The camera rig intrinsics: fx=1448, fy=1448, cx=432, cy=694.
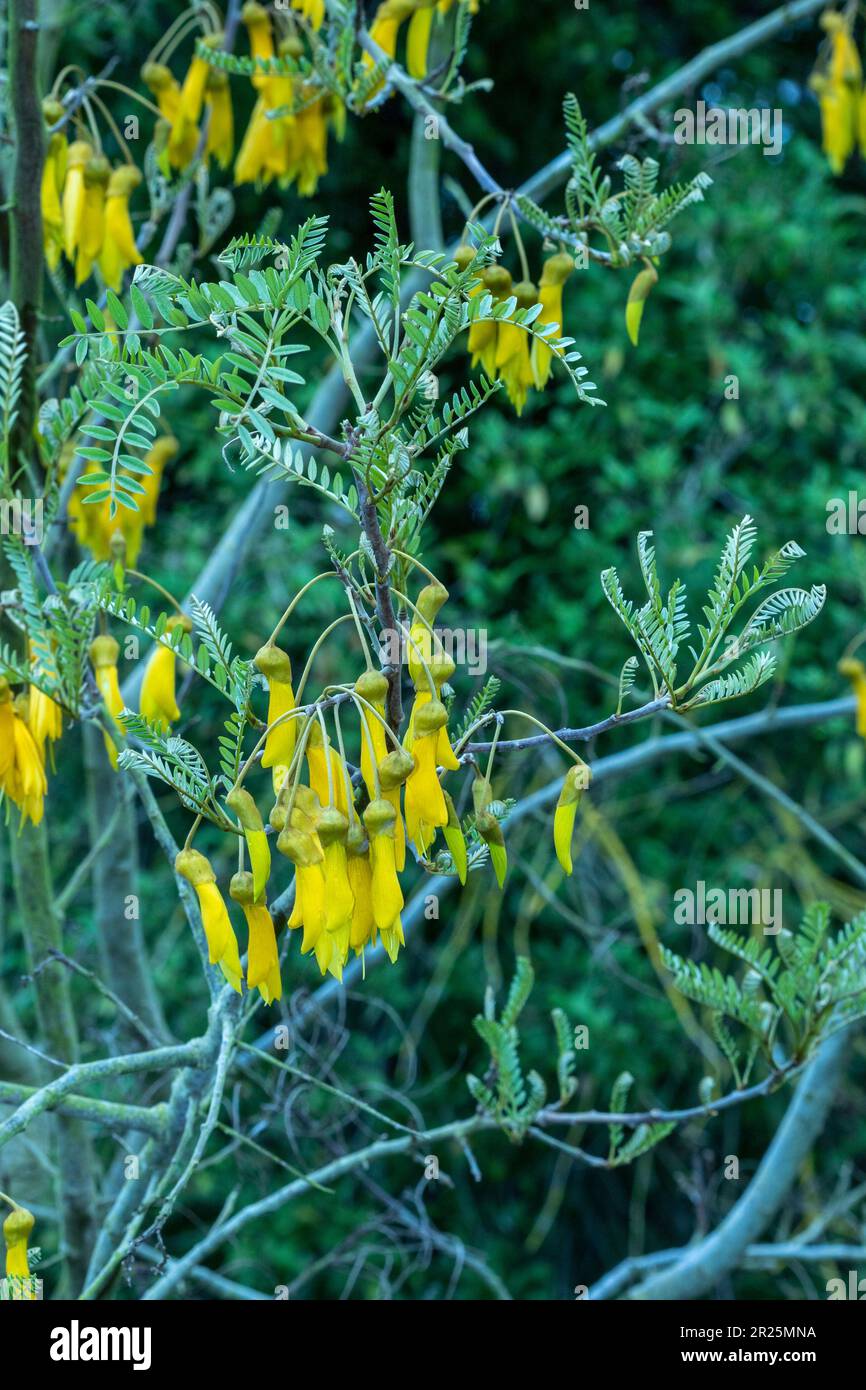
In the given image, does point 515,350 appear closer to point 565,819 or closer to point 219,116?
point 565,819

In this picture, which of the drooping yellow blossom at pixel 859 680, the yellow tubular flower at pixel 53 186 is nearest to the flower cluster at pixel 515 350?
the yellow tubular flower at pixel 53 186

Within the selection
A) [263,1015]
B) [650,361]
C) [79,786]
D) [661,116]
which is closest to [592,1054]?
[263,1015]

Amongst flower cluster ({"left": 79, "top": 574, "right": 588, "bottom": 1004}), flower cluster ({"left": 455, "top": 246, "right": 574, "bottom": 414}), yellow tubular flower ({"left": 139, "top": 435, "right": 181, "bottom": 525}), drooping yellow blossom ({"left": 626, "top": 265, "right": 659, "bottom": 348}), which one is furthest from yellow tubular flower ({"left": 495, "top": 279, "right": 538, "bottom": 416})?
yellow tubular flower ({"left": 139, "top": 435, "right": 181, "bottom": 525})

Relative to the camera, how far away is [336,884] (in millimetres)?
712

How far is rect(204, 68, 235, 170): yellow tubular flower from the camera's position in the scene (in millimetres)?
1374

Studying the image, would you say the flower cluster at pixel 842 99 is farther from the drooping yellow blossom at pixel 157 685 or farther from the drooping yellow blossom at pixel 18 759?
the drooping yellow blossom at pixel 18 759

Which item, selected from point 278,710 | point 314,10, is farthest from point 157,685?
point 314,10

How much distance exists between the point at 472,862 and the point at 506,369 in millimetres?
347

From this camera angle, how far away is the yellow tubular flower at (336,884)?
2.32 ft

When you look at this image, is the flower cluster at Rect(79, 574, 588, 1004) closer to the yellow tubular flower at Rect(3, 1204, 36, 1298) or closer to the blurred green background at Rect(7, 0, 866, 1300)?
the yellow tubular flower at Rect(3, 1204, 36, 1298)

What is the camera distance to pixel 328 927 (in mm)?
718

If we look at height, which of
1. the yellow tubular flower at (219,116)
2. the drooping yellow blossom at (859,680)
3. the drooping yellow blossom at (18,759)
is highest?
the yellow tubular flower at (219,116)

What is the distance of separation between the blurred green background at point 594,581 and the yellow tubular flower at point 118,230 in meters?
0.94

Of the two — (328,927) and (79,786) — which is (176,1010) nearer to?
(79,786)
